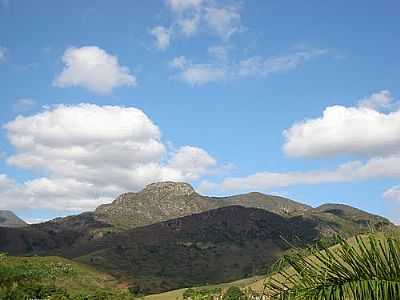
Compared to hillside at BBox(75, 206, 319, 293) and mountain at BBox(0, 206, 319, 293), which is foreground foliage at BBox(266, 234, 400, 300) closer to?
mountain at BBox(0, 206, 319, 293)

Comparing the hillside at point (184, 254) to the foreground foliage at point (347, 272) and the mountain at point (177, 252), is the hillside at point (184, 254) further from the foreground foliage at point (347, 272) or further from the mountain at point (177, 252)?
the foreground foliage at point (347, 272)

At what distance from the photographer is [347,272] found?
2.81 m

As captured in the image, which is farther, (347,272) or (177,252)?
(177,252)

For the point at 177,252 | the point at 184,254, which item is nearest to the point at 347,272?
the point at 184,254

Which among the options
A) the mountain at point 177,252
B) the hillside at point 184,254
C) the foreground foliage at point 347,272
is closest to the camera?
the foreground foliage at point 347,272

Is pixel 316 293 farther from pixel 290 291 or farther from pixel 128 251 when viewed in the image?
pixel 128 251

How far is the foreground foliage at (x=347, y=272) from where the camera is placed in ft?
8.93

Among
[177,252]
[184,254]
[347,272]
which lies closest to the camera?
[347,272]

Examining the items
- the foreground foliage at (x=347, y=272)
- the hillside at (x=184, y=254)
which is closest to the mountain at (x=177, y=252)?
the hillside at (x=184, y=254)

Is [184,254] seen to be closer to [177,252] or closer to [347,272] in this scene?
[177,252]

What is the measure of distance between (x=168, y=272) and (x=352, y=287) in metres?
149

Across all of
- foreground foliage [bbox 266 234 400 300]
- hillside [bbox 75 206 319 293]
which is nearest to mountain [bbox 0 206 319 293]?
hillside [bbox 75 206 319 293]

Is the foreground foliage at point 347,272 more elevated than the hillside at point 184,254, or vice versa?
the hillside at point 184,254

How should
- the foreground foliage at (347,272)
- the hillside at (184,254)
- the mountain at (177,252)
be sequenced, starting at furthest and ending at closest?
the hillside at (184,254) < the mountain at (177,252) < the foreground foliage at (347,272)
